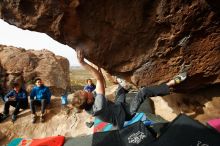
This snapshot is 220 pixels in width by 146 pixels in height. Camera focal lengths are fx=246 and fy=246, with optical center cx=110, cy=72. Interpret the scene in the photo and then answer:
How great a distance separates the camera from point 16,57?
44.7 feet

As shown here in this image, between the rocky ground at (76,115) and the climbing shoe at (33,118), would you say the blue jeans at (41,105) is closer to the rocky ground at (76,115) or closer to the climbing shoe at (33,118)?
the climbing shoe at (33,118)

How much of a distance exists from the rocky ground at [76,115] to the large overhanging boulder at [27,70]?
3282 millimetres

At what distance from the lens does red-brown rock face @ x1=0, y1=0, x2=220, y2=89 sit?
3.96 metres

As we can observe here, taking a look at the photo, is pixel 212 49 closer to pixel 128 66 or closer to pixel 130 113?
pixel 128 66

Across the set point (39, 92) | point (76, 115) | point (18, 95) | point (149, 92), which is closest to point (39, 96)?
point (39, 92)

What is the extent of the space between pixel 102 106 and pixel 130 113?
768mm

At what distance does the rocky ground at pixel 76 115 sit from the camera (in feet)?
17.6

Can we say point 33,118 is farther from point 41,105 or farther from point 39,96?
point 39,96

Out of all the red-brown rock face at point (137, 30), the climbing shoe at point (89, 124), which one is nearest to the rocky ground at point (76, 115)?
the climbing shoe at point (89, 124)

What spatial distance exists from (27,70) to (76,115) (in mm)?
5660

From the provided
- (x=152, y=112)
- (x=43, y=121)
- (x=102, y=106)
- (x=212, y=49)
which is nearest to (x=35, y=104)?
(x=43, y=121)

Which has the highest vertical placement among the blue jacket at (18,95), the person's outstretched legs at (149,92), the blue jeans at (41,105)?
the person's outstretched legs at (149,92)

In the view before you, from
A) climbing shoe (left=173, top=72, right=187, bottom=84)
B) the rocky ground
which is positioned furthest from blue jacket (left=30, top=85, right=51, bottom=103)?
climbing shoe (left=173, top=72, right=187, bottom=84)

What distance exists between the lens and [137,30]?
429cm
